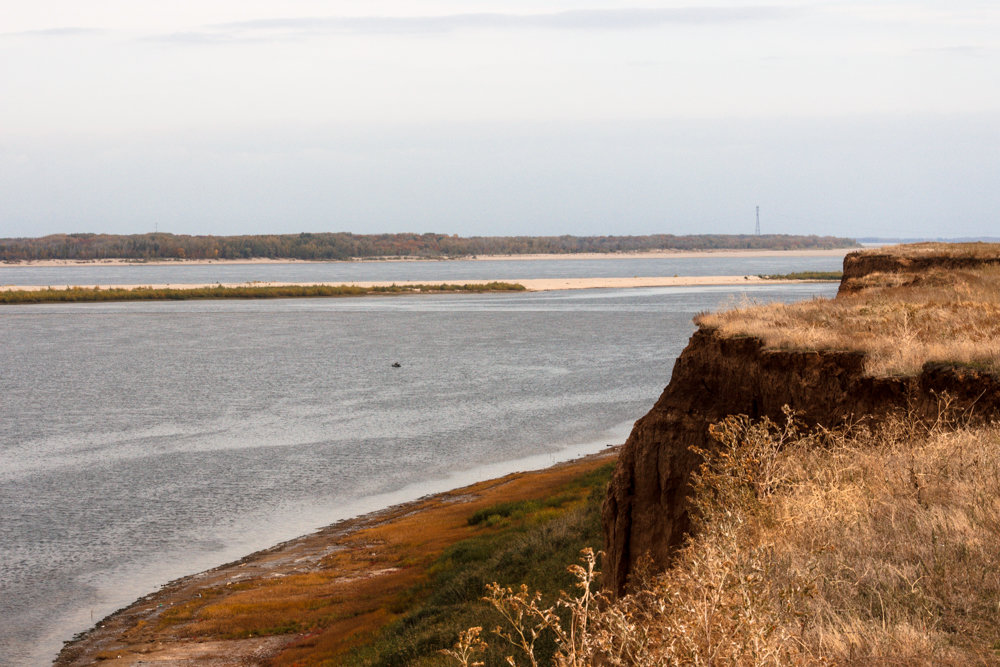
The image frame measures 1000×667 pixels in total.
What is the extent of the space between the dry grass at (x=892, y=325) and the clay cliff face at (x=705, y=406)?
0.66 feet

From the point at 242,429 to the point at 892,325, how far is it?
24.0 m

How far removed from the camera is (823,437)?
9500mm

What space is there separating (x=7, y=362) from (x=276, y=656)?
4330 centimetres

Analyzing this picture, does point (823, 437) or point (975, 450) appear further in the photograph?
point (823, 437)

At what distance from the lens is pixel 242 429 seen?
101 ft

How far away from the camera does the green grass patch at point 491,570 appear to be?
1190 cm

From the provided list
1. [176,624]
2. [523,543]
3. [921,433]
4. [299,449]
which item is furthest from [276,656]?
[299,449]

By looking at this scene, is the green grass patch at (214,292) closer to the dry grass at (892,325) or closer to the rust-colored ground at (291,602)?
the rust-colored ground at (291,602)

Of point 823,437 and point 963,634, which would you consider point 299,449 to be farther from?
point 963,634

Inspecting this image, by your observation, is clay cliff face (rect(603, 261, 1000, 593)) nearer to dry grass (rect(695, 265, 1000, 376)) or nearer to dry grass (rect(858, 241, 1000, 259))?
dry grass (rect(695, 265, 1000, 376))

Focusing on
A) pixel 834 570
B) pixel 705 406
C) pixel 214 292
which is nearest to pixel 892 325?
pixel 705 406

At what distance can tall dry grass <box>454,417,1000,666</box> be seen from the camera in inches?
157

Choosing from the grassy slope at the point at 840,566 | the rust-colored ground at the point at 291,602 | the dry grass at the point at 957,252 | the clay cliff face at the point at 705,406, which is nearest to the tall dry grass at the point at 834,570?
the grassy slope at the point at 840,566

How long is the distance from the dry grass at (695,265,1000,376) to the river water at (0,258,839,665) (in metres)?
1.76
